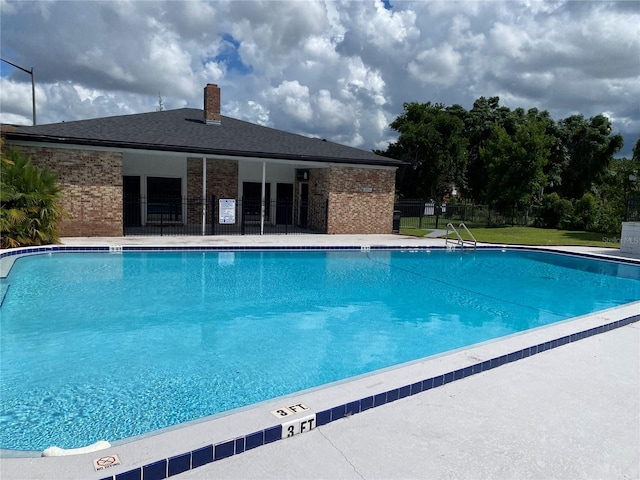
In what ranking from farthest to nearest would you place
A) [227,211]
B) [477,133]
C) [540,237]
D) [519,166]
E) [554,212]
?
1. [477,133]
2. [519,166]
3. [554,212]
4. [540,237]
5. [227,211]

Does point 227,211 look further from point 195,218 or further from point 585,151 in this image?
point 585,151

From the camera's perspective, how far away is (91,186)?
15.4 meters

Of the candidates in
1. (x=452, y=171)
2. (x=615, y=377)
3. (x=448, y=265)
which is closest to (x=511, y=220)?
(x=452, y=171)

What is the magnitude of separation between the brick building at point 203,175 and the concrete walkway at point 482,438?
1405 centimetres

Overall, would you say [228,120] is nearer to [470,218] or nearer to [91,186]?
[91,186]

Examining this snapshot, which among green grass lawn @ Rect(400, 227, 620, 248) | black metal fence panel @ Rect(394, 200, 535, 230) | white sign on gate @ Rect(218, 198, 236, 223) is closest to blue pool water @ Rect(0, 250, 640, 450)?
white sign on gate @ Rect(218, 198, 236, 223)

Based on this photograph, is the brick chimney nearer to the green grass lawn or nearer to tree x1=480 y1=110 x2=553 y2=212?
the green grass lawn

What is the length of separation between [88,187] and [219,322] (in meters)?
10.2

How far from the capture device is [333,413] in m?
3.63

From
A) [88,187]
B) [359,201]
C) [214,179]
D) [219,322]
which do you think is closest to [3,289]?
[219,322]

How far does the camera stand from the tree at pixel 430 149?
109 ft

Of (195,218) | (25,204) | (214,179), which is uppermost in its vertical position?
(214,179)

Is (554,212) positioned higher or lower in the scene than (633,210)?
lower

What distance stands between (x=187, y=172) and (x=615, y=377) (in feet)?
59.3
